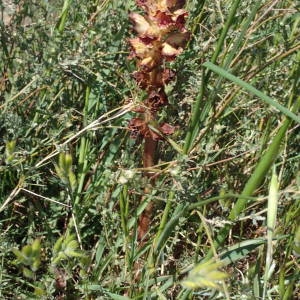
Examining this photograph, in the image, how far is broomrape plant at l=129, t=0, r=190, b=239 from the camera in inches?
49.6

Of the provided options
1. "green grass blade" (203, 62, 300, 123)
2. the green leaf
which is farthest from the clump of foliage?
"green grass blade" (203, 62, 300, 123)

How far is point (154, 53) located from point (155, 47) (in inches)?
0.6

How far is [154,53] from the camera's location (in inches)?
51.3

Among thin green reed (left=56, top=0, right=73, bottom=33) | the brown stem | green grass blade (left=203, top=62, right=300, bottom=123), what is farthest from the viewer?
thin green reed (left=56, top=0, right=73, bottom=33)

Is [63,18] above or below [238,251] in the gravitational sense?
above

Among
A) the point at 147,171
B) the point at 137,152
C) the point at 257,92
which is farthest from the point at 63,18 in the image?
the point at 257,92

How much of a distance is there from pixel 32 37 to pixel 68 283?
788mm

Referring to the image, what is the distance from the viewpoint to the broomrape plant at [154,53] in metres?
1.26

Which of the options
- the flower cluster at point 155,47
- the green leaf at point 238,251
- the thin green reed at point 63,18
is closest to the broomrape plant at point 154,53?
the flower cluster at point 155,47

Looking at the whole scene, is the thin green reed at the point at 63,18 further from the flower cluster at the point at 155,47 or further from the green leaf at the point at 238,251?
the green leaf at the point at 238,251

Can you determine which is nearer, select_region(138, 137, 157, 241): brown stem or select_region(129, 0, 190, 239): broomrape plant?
select_region(129, 0, 190, 239): broomrape plant

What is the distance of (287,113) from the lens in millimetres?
1004

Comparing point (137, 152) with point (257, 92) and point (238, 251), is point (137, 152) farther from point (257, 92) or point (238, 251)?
point (257, 92)

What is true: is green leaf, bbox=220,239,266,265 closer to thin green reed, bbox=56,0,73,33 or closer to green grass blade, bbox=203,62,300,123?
green grass blade, bbox=203,62,300,123
